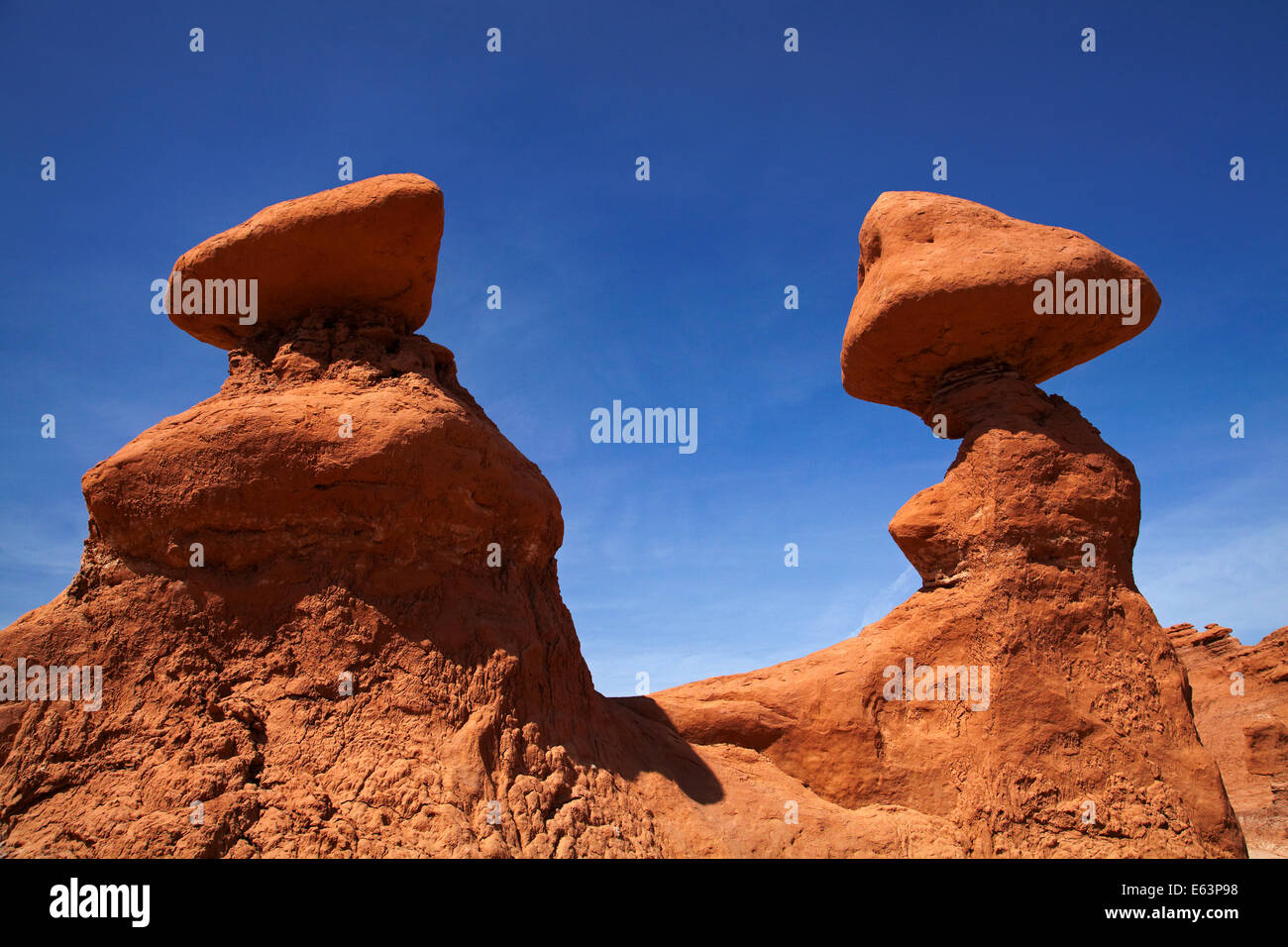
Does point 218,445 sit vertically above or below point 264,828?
above

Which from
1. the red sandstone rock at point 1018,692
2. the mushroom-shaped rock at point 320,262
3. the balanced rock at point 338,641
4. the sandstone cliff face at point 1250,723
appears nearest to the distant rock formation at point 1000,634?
the red sandstone rock at point 1018,692

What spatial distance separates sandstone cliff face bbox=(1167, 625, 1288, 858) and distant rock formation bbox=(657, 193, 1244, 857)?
30.0 feet

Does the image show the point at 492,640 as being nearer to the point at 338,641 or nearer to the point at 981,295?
the point at 338,641

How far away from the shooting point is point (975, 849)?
782cm

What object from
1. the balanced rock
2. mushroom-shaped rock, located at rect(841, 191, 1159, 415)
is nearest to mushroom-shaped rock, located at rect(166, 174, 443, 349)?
the balanced rock

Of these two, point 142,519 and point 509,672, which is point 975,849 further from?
point 142,519

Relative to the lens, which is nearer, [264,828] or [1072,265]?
[264,828]

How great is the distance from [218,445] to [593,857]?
12.9 feet

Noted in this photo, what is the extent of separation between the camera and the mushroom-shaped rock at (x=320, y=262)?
24.8 ft

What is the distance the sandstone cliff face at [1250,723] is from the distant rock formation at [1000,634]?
9.13 meters

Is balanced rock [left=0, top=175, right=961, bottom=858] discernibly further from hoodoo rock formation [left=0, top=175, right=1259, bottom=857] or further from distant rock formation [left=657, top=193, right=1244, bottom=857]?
distant rock formation [left=657, top=193, right=1244, bottom=857]

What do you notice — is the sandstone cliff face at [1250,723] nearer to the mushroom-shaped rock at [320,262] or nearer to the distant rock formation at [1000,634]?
the distant rock formation at [1000,634]

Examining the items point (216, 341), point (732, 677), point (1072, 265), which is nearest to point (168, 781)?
point (216, 341)

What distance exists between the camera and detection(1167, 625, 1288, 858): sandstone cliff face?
1559cm
